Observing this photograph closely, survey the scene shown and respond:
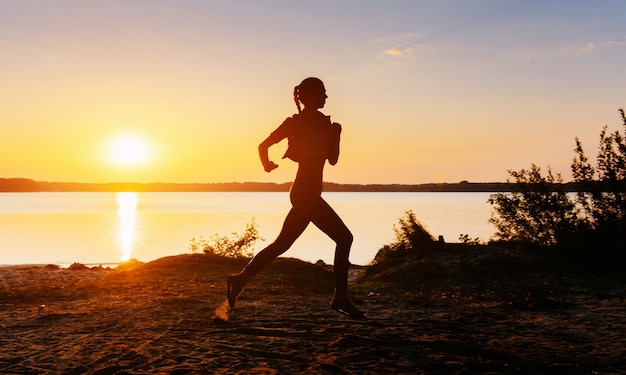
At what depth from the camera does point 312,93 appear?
616 centimetres

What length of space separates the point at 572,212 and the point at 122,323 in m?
10.0

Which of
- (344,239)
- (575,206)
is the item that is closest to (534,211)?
(575,206)

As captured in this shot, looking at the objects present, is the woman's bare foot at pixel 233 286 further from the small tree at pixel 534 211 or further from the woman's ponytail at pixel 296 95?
the small tree at pixel 534 211

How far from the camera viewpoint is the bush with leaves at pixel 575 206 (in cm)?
1104

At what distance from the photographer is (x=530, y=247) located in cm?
1158

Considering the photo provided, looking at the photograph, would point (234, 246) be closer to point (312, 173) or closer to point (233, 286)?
point (233, 286)

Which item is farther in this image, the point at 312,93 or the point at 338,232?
the point at 312,93

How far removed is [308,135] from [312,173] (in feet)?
1.44

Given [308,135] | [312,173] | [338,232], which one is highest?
[308,135]

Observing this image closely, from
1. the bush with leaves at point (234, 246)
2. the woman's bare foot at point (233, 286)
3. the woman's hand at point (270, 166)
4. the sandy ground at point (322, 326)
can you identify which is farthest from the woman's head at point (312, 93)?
the bush with leaves at point (234, 246)

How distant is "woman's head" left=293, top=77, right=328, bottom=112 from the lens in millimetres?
6168

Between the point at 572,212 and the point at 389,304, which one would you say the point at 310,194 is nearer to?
the point at 389,304

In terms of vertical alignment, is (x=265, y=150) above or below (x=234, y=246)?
above

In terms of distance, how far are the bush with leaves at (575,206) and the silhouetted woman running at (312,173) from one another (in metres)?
6.86
